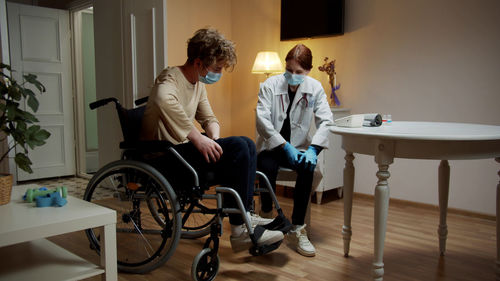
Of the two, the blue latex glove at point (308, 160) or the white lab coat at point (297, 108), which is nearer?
the blue latex glove at point (308, 160)

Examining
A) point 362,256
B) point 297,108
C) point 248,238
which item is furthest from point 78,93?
point 362,256

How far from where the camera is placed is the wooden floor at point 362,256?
1729 mm

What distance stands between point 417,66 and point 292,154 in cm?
141

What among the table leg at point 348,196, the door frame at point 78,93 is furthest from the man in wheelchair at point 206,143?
the door frame at point 78,93

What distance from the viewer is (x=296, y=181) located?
1995 millimetres

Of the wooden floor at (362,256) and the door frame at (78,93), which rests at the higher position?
the door frame at (78,93)

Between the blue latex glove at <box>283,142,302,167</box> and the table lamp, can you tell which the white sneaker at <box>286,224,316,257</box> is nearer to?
the blue latex glove at <box>283,142,302,167</box>

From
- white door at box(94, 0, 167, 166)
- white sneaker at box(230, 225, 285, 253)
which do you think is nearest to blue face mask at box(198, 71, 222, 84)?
white sneaker at box(230, 225, 285, 253)

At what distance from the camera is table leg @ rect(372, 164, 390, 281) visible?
1492 millimetres

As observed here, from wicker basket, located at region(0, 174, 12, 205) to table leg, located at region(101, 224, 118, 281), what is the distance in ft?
1.39

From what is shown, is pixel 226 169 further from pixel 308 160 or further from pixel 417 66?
pixel 417 66

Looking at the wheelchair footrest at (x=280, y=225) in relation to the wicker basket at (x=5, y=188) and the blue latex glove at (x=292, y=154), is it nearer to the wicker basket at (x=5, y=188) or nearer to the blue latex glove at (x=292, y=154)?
the blue latex glove at (x=292, y=154)

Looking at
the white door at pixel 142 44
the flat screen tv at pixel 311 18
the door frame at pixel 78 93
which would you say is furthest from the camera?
the door frame at pixel 78 93

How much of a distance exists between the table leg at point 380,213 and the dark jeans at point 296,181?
19.1 inches
